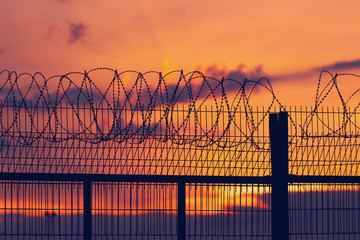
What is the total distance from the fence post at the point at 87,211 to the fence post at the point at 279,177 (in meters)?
3.06

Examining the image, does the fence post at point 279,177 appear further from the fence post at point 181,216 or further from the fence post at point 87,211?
the fence post at point 87,211

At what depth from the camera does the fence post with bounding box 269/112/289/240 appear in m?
11.4

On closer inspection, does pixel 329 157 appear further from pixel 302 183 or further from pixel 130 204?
pixel 130 204

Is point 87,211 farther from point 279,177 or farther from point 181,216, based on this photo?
point 279,177

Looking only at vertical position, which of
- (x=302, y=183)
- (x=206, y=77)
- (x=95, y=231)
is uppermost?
(x=206, y=77)

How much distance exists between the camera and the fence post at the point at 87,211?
36.2 feet

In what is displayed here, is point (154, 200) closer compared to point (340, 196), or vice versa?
point (154, 200)

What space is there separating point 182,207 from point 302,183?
83.4 inches

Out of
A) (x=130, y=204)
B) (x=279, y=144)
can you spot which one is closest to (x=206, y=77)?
(x=279, y=144)

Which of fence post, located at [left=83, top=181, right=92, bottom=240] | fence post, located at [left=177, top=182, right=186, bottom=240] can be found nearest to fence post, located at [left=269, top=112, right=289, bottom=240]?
fence post, located at [left=177, top=182, right=186, bottom=240]

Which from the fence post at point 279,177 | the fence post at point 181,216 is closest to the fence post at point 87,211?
the fence post at point 181,216

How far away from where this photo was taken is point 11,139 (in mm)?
10977

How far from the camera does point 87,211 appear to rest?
1106cm

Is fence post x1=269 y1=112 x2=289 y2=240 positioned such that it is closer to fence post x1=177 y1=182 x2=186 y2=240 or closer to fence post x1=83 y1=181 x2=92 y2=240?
fence post x1=177 y1=182 x2=186 y2=240
